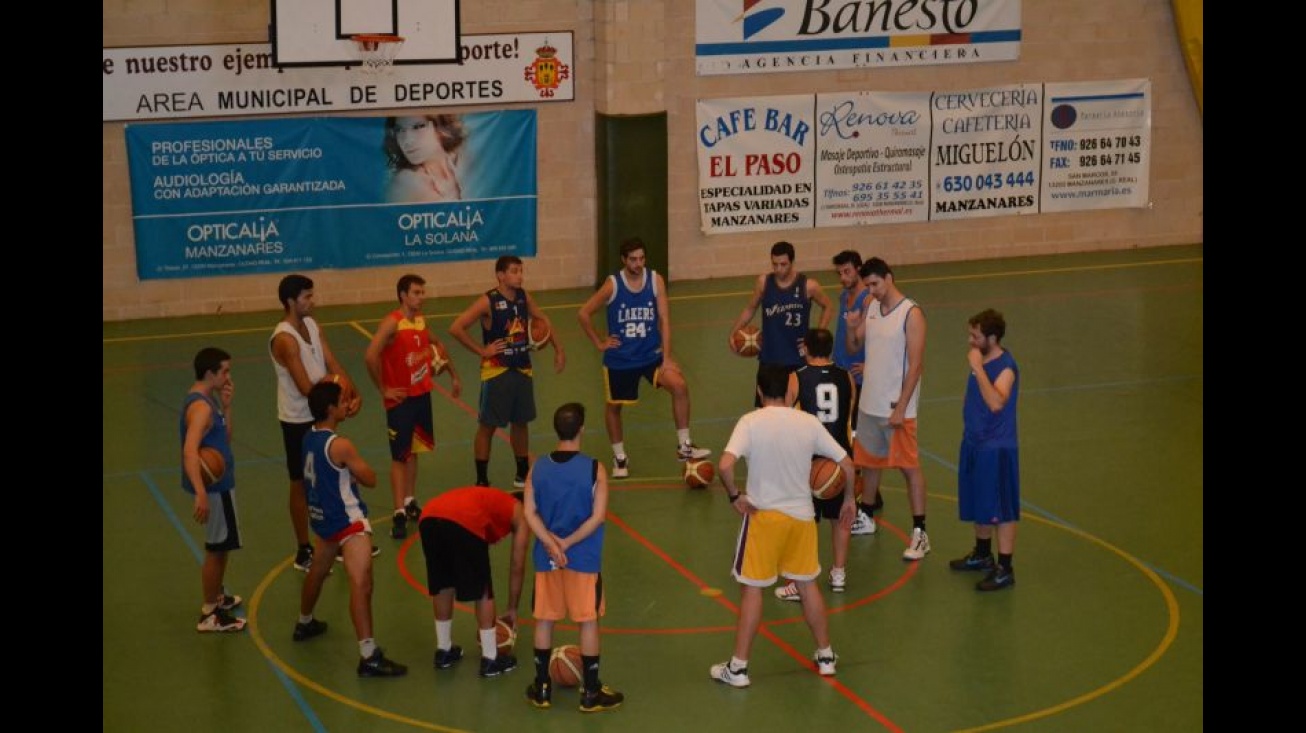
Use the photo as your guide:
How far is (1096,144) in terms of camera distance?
24.2 m

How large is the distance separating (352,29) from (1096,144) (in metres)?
11.1

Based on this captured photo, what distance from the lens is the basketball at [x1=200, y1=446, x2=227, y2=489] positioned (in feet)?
32.9

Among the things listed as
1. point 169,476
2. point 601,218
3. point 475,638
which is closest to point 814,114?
point 601,218

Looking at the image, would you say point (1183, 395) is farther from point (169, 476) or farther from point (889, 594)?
point (169, 476)

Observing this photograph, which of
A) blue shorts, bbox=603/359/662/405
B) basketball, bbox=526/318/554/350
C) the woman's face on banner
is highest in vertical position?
the woman's face on banner

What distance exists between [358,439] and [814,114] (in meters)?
9.97

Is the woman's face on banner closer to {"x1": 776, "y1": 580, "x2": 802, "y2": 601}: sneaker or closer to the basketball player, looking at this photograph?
the basketball player

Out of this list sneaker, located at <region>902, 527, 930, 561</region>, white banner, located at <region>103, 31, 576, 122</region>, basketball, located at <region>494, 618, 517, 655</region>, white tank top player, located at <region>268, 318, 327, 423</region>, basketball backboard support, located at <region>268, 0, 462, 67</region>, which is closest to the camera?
basketball, located at <region>494, 618, 517, 655</region>

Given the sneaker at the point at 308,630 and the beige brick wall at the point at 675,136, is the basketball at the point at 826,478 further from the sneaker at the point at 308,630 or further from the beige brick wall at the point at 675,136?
the beige brick wall at the point at 675,136

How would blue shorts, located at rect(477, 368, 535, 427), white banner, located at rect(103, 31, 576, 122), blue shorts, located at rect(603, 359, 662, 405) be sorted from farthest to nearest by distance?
white banner, located at rect(103, 31, 576, 122)
blue shorts, located at rect(603, 359, 662, 405)
blue shorts, located at rect(477, 368, 535, 427)

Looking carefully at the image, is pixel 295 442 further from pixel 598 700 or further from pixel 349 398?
pixel 598 700

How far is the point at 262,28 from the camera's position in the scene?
20.2 meters

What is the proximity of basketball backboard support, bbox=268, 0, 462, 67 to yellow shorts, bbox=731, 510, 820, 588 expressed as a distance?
41.2 feet

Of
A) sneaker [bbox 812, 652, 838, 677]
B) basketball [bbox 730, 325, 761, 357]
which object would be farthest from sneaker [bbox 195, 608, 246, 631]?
basketball [bbox 730, 325, 761, 357]
